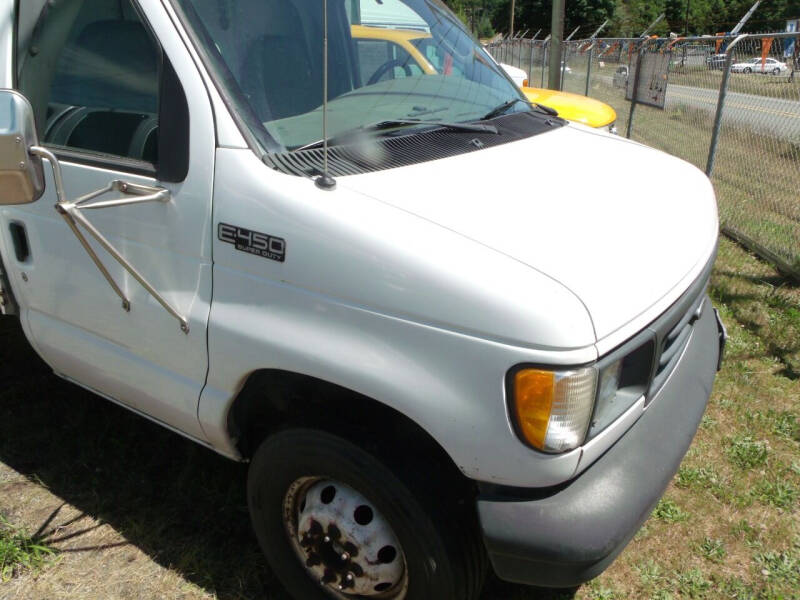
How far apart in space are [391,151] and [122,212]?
911 mm

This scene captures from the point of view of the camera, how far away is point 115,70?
2.44 meters

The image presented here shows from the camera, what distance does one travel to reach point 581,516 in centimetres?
184

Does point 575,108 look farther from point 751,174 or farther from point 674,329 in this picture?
point 674,329

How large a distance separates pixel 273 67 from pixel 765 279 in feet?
15.6

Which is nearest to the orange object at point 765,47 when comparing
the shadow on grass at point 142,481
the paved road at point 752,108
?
the paved road at point 752,108

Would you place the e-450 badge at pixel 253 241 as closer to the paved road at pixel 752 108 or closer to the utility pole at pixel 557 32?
the paved road at pixel 752 108

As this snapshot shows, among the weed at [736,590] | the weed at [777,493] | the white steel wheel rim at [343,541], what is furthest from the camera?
the weed at [777,493]

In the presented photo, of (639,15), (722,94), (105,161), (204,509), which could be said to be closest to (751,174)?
(722,94)

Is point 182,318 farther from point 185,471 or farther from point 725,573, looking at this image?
point 725,573

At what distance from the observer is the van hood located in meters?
1.83

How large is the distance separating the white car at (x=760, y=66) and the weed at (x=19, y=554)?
6445 mm

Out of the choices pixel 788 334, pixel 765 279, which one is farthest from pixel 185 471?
pixel 765 279

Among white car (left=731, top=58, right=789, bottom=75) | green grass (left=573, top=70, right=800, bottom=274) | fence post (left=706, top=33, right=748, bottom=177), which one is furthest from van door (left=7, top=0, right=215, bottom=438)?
white car (left=731, top=58, right=789, bottom=75)

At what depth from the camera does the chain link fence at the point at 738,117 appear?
6.18m
